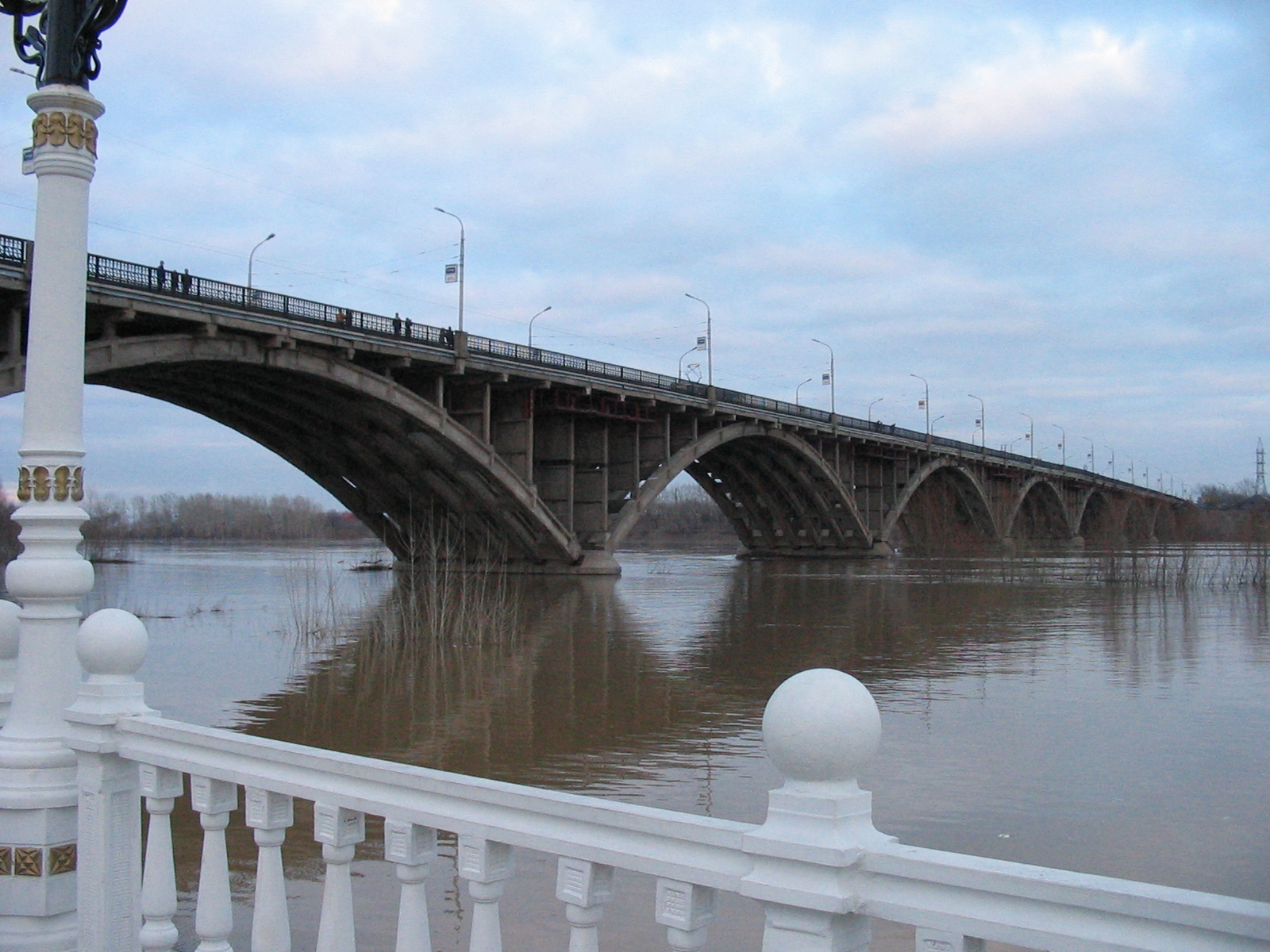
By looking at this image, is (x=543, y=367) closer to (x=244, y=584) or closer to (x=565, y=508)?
(x=565, y=508)

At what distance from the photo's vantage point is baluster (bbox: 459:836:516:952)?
280cm

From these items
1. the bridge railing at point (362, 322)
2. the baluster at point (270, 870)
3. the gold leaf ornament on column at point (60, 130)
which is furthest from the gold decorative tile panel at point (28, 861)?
the bridge railing at point (362, 322)

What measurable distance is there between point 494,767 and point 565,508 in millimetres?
32831

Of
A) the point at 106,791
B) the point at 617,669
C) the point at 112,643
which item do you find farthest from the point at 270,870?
the point at 617,669

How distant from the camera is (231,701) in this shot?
1419 cm

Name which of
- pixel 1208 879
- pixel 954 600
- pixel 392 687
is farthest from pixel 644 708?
pixel 954 600

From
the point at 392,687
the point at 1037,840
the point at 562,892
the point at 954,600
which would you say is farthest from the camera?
the point at 954,600

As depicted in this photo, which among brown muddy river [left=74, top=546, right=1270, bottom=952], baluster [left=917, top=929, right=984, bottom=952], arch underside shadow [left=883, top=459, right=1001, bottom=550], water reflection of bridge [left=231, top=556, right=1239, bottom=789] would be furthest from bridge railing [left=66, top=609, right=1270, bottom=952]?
arch underside shadow [left=883, top=459, right=1001, bottom=550]

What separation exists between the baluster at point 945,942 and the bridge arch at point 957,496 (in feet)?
214

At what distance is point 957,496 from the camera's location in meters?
80.1

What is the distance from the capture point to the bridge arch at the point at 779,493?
2247 inches

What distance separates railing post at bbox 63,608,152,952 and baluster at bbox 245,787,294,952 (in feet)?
2.55

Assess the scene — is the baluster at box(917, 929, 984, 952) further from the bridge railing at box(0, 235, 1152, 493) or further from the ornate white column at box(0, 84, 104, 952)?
the bridge railing at box(0, 235, 1152, 493)

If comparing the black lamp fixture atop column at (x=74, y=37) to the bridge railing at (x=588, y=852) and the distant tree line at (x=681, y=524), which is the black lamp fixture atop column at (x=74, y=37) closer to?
the bridge railing at (x=588, y=852)
